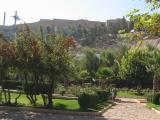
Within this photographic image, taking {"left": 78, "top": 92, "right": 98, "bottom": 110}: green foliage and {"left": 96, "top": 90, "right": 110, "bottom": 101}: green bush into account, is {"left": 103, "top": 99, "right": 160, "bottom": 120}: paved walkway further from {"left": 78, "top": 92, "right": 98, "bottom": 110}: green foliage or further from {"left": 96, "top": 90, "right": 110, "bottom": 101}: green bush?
{"left": 96, "top": 90, "right": 110, "bottom": 101}: green bush

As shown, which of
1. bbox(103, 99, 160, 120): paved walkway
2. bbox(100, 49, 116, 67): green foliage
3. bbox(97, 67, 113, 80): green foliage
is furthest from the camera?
bbox(100, 49, 116, 67): green foliage

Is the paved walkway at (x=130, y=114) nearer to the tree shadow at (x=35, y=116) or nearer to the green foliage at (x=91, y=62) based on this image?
the tree shadow at (x=35, y=116)

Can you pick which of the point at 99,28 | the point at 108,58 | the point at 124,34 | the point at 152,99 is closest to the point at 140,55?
the point at 108,58

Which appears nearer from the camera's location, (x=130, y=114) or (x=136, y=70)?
(x=130, y=114)

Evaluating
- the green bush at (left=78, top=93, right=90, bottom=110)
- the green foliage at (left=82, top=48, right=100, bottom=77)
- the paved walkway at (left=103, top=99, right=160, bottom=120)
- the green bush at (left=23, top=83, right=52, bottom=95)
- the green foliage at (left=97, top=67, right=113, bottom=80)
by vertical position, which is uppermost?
the green foliage at (left=82, top=48, right=100, bottom=77)

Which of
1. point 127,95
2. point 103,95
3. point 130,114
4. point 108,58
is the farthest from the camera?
point 108,58

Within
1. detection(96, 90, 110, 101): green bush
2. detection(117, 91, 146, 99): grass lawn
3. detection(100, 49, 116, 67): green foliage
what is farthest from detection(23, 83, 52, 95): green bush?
detection(100, 49, 116, 67): green foliage

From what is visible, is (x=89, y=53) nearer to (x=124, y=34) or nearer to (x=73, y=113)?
(x=73, y=113)

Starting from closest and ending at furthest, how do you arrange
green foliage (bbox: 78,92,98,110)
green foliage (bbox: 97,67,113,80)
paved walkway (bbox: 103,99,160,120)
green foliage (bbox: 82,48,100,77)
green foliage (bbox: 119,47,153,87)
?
1. paved walkway (bbox: 103,99,160,120)
2. green foliage (bbox: 78,92,98,110)
3. green foliage (bbox: 119,47,153,87)
4. green foliage (bbox: 97,67,113,80)
5. green foliage (bbox: 82,48,100,77)

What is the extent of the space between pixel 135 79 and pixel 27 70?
29666mm

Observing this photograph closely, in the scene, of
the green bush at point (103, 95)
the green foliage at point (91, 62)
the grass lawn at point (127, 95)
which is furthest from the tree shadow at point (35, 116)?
the green foliage at point (91, 62)

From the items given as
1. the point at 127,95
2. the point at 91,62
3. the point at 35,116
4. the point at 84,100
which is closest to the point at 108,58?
the point at 91,62

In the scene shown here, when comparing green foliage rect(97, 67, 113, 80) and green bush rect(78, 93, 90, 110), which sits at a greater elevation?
green foliage rect(97, 67, 113, 80)

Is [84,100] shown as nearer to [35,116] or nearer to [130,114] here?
[130,114]
